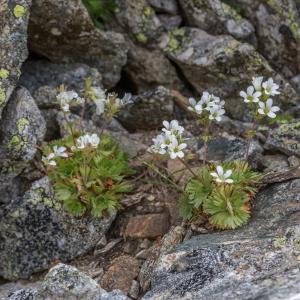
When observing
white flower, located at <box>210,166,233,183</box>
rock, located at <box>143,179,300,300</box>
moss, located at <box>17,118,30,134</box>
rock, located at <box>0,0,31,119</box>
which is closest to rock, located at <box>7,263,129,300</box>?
rock, located at <box>143,179,300,300</box>

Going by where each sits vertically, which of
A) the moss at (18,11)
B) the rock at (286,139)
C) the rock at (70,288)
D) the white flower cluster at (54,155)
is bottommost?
the rock at (70,288)

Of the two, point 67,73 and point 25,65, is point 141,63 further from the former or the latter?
point 25,65

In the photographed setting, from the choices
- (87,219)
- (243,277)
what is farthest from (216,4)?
(243,277)

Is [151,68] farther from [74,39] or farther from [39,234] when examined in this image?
[39,234]

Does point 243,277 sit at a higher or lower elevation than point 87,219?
higher

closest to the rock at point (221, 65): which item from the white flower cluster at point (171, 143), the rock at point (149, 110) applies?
the rock at point (149, 110)

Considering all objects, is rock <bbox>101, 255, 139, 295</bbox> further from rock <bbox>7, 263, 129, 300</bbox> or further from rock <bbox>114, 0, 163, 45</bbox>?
rock <bbox>114, 0, 163, 45</bbox>

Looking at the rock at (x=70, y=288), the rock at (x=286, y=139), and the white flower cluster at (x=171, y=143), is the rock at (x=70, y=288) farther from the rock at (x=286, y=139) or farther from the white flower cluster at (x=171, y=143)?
the rock at (x=286, y=139)
